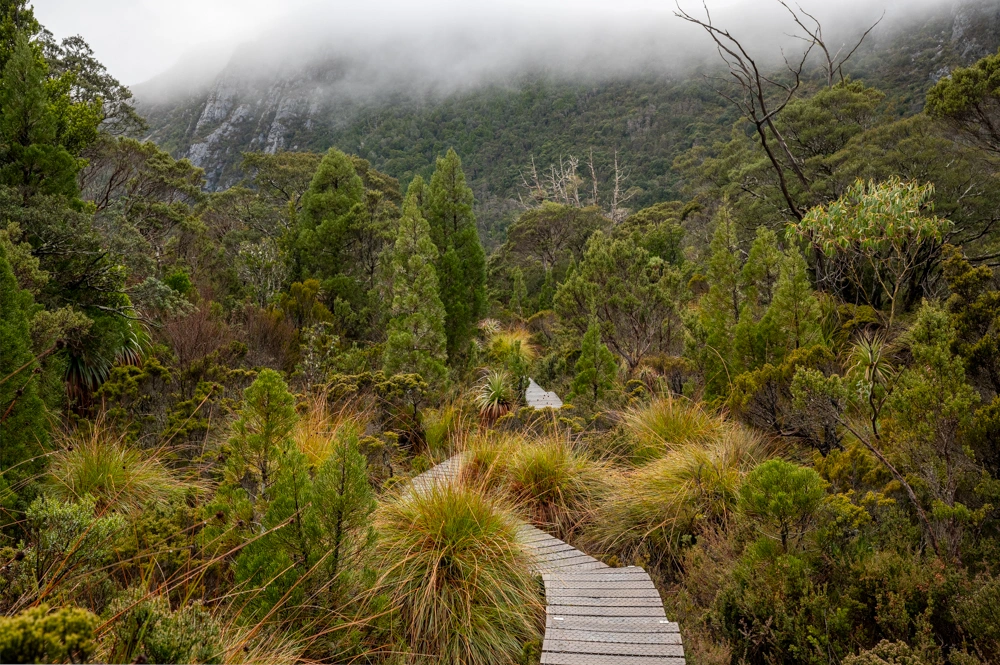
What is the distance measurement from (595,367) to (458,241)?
6.18 meters

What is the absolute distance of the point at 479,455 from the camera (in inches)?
217

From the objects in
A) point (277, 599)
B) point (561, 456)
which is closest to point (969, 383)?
point (561, 456)

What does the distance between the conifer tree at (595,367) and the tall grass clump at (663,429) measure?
1.76 metres

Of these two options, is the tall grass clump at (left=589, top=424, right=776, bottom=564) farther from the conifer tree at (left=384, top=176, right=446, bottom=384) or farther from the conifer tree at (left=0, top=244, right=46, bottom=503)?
the conifer tree at (left=384, top=176, right=446, bottom=384)

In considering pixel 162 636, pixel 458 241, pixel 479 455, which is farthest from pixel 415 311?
pixel 162 636

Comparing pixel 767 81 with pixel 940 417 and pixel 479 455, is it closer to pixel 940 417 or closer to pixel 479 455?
pixel 940 417

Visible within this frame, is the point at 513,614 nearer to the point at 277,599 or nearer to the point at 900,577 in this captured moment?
the point at 277,599

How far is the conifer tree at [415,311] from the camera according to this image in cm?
985

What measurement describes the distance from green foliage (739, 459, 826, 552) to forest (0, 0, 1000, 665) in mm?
19

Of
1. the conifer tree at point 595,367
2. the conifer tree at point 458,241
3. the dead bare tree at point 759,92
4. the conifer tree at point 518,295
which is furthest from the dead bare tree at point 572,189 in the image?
the dead bare tree at point 759,92

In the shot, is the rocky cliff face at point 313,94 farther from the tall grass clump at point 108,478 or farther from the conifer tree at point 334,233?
the tall grass clump at point 108,478

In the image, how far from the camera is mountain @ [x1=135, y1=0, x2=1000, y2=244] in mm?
39406

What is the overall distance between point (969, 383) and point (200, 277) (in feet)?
59.6

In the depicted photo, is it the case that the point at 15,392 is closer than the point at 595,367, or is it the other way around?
the point at 15,392
